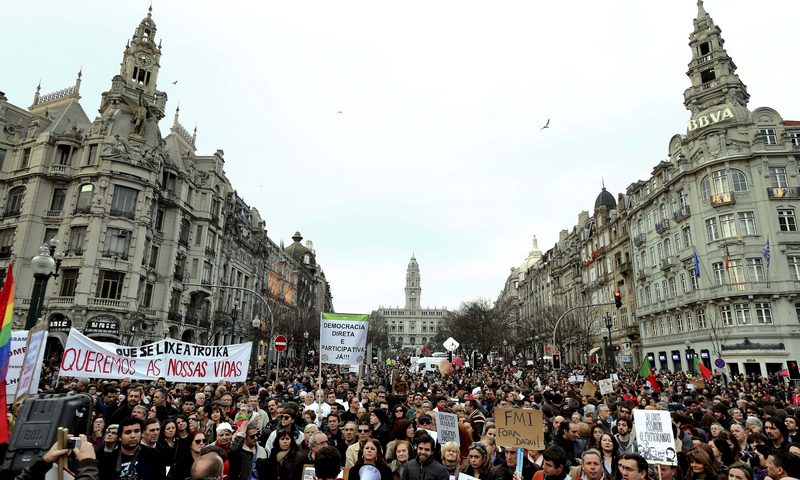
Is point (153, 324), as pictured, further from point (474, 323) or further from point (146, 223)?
point (474, 323)

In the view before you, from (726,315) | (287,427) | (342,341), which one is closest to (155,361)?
(342,341)

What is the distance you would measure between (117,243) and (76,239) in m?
3.14

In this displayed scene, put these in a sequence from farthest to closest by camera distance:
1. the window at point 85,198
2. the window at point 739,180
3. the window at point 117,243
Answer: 1. the window at point 739,180
2. the window at point 85,198
3. the window at point 117,243

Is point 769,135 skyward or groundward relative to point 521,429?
skyward

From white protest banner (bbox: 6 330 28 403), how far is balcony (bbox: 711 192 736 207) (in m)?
46.2

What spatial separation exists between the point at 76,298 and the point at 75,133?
15324 mm

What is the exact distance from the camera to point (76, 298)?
117ft

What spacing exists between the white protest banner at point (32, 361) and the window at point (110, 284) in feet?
113

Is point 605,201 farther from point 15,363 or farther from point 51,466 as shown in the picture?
point 51,466

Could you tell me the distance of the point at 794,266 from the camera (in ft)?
122

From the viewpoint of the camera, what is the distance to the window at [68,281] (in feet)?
120

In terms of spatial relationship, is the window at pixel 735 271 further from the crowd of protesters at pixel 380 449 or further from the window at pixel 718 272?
the crowd of protesters at pixel 380 449

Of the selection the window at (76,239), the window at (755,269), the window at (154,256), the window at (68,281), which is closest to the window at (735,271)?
the window at (755,269)

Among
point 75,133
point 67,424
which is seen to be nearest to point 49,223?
point 75,133
